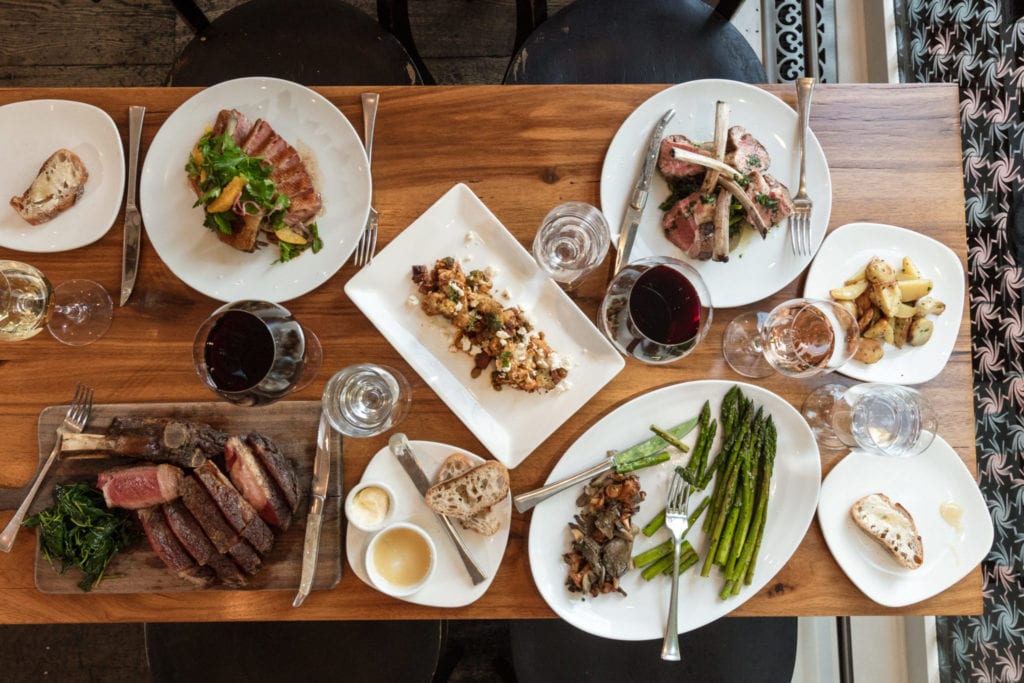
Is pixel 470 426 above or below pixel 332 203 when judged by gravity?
below

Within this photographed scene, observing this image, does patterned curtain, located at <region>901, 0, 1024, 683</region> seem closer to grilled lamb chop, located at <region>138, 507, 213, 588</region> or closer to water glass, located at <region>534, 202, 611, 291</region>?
water glass, located at <region>534, 202, 611, 291</region>

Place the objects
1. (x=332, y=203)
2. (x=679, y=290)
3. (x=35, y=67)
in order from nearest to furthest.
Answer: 1. (x=679, y=290)
2. (x=332, y=203)
3. (x=35, y=67)

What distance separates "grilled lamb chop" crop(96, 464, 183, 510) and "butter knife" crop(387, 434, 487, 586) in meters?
0.55

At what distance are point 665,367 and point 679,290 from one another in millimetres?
249

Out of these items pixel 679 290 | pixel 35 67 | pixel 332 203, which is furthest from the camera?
pixel 35 67

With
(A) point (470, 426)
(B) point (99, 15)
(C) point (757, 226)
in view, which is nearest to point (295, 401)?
(A) point (470, 426)

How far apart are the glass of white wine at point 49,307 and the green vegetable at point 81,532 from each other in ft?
1.34

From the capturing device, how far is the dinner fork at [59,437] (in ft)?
5.52

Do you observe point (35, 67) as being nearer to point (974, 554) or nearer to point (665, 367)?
point (665, 367)

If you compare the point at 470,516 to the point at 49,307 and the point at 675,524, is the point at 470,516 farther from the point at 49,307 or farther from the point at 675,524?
the point at 49,307

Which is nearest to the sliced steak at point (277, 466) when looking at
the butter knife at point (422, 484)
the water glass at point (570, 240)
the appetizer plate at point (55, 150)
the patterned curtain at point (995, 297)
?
the butter knife at point (422, 484)

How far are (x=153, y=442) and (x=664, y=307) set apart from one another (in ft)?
4.35

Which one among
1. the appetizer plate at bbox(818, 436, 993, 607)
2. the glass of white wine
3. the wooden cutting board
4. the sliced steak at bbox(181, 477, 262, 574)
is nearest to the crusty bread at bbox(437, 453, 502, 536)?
the wooden cutting board

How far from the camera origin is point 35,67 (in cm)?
309
